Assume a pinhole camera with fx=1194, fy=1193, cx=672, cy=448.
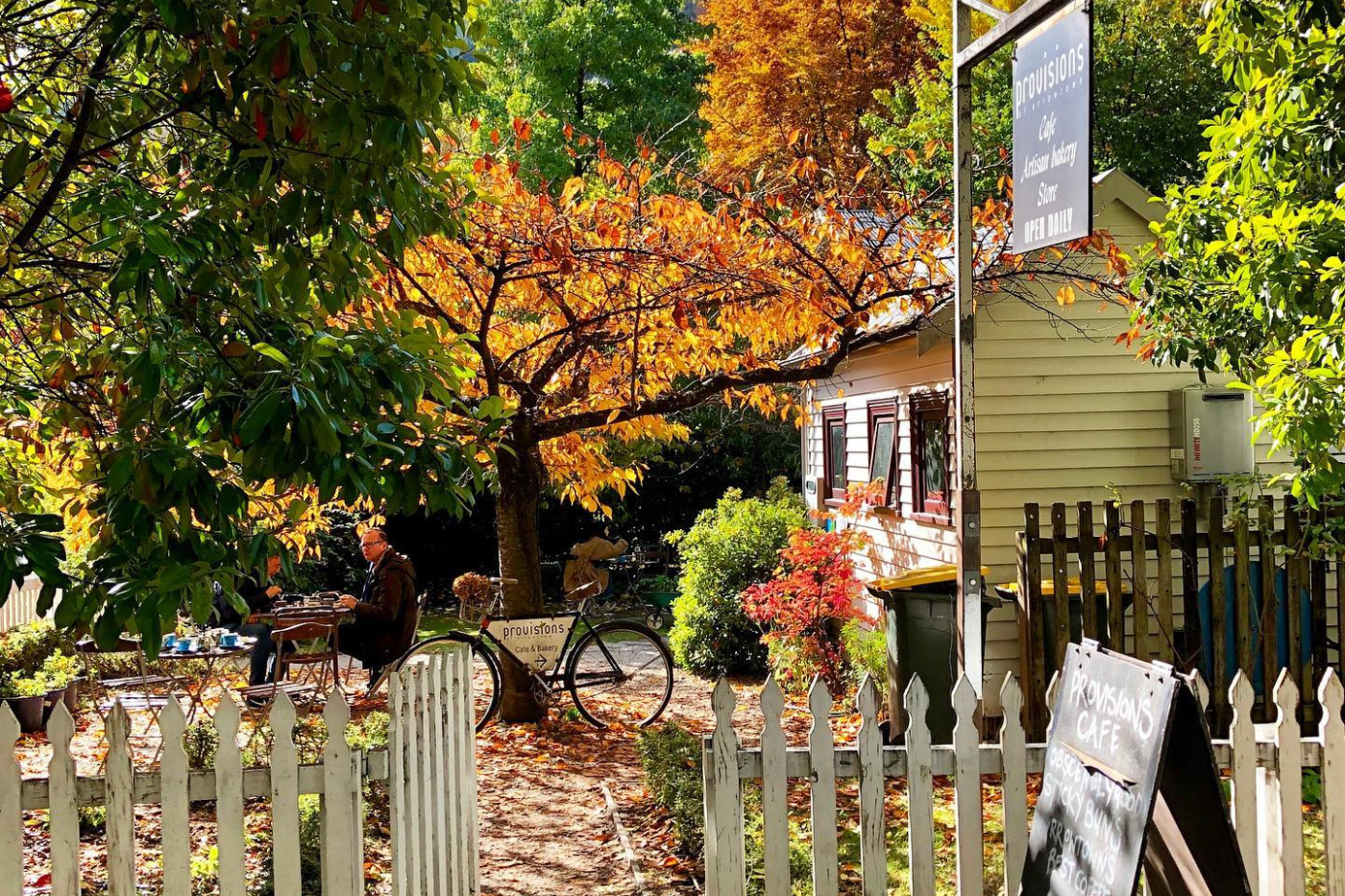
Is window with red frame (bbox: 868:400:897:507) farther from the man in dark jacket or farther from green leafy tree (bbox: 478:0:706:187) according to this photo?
green leafy tree (bbox: 478:0:706:187)

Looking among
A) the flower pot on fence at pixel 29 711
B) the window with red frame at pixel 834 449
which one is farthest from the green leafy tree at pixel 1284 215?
the flower pot on fence at pixel 29 711

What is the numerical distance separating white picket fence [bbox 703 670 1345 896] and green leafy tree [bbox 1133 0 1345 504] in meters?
1.68

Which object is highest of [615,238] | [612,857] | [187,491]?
[615,238]

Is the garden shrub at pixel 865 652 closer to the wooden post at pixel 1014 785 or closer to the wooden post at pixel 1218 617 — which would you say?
the wooden post at pixel 1218 617

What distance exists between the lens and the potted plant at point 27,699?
9773mm

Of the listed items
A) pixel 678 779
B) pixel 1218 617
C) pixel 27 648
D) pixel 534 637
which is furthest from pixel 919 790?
pixel 27 648

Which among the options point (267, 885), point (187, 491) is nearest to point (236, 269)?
point (187, 491)

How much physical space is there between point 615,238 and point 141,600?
547 cm

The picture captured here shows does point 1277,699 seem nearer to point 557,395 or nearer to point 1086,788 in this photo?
point 1086,788

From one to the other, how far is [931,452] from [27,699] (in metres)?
8.25

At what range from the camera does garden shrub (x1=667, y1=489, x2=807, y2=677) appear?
13156 millimetres

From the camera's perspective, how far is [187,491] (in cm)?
310

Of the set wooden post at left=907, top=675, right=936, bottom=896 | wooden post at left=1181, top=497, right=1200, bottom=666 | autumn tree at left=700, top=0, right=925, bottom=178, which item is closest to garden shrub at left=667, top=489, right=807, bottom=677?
wooden post at left=1181, top=497, right=1200, bottom=666

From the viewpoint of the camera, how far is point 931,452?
38.0ft
